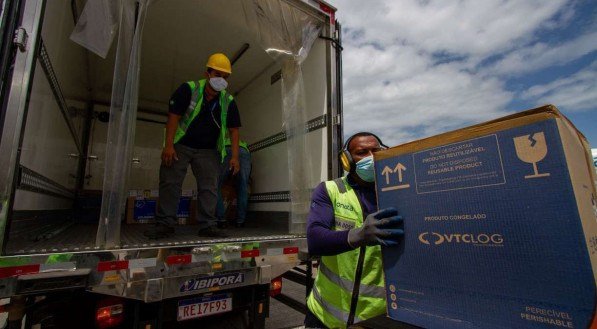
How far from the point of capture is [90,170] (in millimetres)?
5367

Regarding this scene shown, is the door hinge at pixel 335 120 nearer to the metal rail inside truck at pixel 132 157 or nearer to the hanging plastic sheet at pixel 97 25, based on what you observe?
the metal rail inside truck at pixel 132 157

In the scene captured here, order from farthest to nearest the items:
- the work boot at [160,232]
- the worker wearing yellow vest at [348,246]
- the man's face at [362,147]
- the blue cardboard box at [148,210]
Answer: the blue cardboard box at [148,210] < the work boot at [160,232] < the man's face at [362,147] < the worker wearing yellow vest at [348,246]

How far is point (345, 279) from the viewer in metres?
1.48

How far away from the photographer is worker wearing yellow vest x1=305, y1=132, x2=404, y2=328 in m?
1.36

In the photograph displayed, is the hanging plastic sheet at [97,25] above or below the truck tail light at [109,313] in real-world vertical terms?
above

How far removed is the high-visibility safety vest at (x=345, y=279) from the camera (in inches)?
54.1

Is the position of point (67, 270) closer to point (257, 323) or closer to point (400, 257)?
point (257, 323)

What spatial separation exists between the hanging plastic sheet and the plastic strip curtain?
1473 millimetres

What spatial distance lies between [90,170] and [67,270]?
14.9 ft

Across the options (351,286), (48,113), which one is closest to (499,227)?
(351,286)

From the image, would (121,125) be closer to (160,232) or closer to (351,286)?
(160,232)

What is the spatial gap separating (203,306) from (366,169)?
137 cm

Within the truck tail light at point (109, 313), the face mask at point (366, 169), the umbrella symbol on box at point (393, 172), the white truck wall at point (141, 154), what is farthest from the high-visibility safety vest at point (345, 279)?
the white truck wall at point (141, 154)

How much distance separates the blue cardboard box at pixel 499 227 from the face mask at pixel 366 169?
0.39 m
